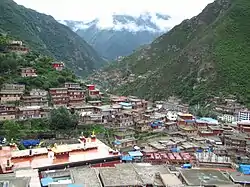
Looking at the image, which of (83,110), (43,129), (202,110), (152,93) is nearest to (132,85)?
(152,93)

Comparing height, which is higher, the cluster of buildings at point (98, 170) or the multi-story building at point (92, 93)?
the multi-story building at point (92, 93)

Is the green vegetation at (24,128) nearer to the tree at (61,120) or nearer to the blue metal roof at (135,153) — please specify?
the tree at (61,120)

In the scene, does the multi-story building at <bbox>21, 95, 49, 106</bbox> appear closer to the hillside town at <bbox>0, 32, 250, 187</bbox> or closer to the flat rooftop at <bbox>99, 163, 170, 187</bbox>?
the hillside town at <bbox>0, 32, 250, 187</bbox>

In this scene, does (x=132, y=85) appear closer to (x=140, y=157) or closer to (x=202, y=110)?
(x=202, y=110)

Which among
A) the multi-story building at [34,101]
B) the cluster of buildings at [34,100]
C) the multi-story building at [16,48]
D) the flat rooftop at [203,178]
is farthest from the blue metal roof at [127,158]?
the multi-story building at [16,48]

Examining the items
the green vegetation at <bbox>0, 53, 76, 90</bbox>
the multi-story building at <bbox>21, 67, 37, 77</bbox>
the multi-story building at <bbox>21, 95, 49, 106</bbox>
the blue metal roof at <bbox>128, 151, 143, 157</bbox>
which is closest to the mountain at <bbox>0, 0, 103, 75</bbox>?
the green vegetation at <bbox>0, 53, 76, 90</bbox>
